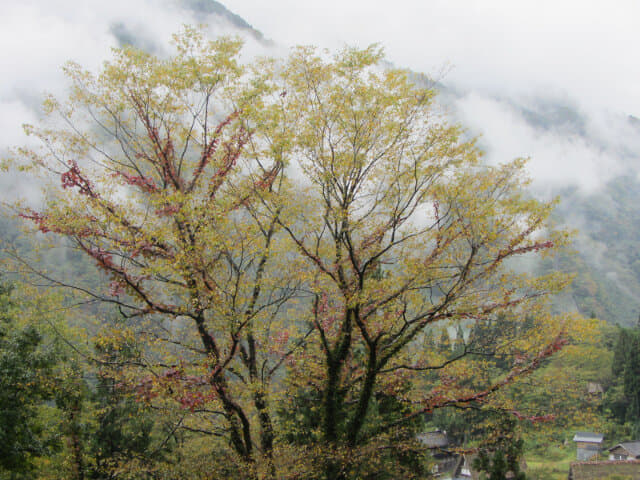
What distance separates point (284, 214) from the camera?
874cm

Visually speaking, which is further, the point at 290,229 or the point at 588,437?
the point at 588,437

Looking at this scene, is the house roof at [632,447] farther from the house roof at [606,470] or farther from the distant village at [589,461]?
the house roof at [606,470]

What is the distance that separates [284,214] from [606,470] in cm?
3185

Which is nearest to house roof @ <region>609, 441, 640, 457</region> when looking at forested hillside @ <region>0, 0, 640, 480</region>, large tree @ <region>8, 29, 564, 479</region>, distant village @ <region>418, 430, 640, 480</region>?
distant village @ <region>418, 430, 640, 480</region>

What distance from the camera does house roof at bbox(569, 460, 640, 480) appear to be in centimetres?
2723

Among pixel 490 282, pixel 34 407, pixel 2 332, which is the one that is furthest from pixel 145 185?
pixel 34 407

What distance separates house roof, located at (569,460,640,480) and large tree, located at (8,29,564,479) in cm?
2632

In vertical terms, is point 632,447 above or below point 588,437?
below

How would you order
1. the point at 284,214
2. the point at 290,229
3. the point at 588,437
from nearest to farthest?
the point at 284,214
the point at 290,229
the point at 588,437

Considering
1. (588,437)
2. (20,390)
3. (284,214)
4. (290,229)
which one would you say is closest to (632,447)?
(588,437)

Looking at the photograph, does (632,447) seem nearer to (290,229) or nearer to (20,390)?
(290,229)

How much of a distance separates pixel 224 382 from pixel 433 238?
5.12 metres

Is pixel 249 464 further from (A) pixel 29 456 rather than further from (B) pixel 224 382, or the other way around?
(A) pixel 29 456

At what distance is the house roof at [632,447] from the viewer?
1436 inches
